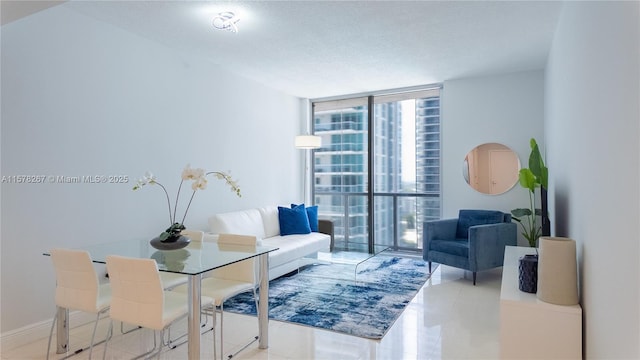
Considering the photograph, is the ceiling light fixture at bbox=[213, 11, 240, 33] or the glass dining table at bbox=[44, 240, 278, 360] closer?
the glass dining table at bbox=[44, 240, 278, 360]

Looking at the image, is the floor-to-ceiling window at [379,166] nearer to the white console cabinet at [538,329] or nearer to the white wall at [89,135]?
the white wall at [89,135]

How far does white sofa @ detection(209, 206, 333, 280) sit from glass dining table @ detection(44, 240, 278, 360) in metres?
1.18

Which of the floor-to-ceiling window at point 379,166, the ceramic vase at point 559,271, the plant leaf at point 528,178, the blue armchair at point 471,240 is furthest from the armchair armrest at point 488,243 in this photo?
the ceramic vase at point 559,271

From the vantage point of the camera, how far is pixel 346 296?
381 cm

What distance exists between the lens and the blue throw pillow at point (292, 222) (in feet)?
16.9

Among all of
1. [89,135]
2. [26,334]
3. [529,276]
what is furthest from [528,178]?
[26,334]

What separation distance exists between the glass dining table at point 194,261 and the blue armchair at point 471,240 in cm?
251

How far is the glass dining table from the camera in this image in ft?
7.07

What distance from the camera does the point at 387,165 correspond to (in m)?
6.21

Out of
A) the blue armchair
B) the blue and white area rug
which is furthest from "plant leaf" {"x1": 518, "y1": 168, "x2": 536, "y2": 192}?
the blue and white area rug

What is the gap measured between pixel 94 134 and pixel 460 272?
14.6ft

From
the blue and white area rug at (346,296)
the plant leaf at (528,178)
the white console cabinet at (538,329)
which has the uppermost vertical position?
the plant leaf at (528,178)

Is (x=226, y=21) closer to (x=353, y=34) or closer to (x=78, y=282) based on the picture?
(x=353, y=34)

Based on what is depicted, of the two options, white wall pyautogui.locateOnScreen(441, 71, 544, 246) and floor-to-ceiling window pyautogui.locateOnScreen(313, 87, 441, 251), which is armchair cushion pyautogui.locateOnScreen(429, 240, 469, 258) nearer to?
white wall pyautogui.locateOnScreen(441, 71, 544, 246)
